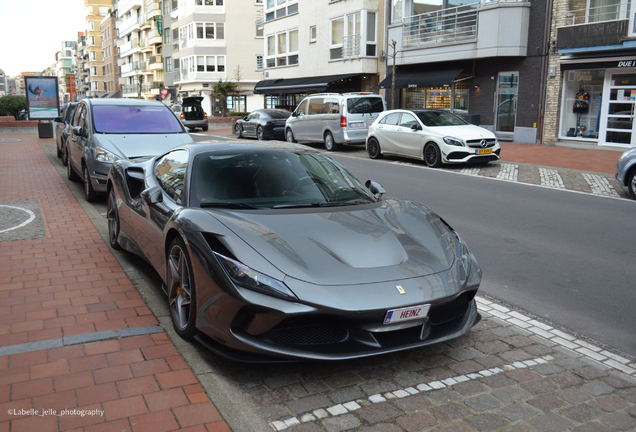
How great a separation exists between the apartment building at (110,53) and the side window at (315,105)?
87.1 metres

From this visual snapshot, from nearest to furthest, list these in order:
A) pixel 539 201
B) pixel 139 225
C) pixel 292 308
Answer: pixel 292 308
pixel 139 225
pixel 539 201

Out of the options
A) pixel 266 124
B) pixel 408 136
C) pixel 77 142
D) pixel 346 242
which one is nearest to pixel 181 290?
pixel 346 242

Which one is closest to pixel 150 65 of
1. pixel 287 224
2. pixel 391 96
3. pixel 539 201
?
pixel 391 96

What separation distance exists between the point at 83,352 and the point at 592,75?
21.6 metres

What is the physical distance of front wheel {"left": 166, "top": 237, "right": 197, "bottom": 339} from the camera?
3.83 metres

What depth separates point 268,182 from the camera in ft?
15.1

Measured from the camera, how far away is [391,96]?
31094mm

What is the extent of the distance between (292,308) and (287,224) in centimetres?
87

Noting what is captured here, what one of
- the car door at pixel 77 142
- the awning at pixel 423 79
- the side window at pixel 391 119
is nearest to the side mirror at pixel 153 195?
the car door at pixel 77 142

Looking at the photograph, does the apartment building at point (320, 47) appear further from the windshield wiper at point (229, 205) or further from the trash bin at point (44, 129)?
the windshield wiper at point (229, 205)

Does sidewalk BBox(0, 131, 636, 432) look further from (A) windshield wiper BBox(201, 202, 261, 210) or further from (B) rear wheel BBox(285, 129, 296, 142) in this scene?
(B) rear wheel BBox(285, 129, 296, 142)

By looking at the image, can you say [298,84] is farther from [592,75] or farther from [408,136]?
[408,136]

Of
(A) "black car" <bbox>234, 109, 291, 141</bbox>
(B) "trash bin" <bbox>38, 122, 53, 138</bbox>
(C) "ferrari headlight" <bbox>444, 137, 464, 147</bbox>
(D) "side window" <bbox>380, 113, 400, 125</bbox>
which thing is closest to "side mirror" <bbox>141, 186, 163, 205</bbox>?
A: (C) "ferrari headlight" <bbox>444, 137, 464, 147</bbox>

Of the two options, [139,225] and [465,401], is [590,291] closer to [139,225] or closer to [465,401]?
[465,401]
